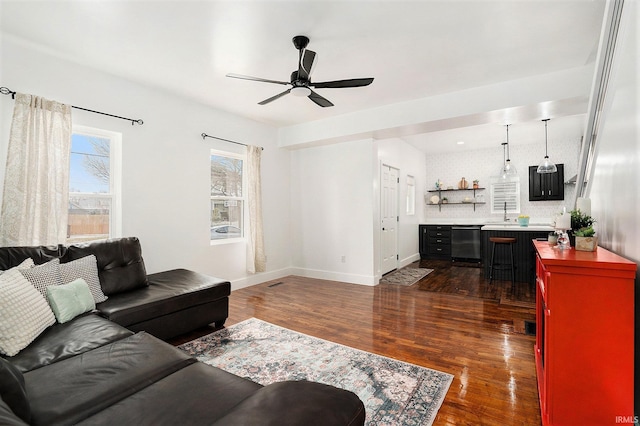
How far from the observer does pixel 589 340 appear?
156 cm

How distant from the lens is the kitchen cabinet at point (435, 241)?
25.3 feet

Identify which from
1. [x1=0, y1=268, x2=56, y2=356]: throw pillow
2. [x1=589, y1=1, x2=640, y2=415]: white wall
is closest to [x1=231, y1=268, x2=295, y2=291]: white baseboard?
[x1=0, y1=268, x2=56, y2=356]: throw pillow

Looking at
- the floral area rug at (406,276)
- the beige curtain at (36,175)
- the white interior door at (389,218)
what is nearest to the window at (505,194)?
the floral area rug at (406,276)

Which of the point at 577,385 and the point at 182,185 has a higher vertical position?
the point at 182,185

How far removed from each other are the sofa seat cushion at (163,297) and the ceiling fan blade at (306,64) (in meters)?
2.25

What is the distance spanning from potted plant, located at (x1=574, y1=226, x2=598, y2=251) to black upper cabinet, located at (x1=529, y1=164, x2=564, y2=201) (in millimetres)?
6383

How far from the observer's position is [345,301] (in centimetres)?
429

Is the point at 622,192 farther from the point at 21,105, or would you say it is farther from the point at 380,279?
the point at 21,105

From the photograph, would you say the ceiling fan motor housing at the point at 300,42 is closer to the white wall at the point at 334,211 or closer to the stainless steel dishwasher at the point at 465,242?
the white wall at the point at 334,211

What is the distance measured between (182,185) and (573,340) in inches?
167

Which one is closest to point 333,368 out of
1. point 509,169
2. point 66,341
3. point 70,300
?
point 66,341

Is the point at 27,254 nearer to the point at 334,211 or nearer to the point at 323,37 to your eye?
the point at 323,37

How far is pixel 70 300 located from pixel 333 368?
6.70 feet

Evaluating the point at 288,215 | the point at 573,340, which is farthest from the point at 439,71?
the point at 288,215
